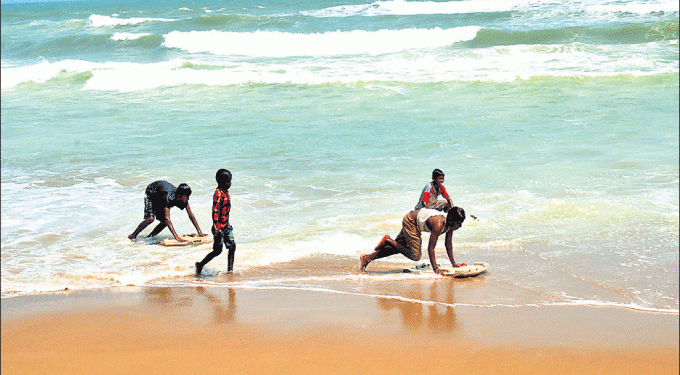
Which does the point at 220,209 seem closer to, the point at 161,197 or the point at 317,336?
the point at 161,197

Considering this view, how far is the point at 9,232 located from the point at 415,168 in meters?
6.30

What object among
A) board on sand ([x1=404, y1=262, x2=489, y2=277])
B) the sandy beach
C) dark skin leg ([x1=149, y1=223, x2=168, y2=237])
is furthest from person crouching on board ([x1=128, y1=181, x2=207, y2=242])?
board on sand ([x1=404, y1=262, x2=489, y2=277])

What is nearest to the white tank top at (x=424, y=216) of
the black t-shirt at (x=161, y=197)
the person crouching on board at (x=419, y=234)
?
the person crouching on board at (x=419, y=234)

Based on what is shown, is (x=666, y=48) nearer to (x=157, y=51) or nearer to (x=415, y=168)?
(x=415, y=168)

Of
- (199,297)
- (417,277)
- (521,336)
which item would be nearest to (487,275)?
(417,277)

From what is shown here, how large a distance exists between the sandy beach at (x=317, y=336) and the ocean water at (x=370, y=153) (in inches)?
17.0

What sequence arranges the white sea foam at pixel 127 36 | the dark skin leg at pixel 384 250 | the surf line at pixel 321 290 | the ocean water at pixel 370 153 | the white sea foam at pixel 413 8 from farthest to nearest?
the white sea foam at pixel 127 36 → the white sea foam at pixel 413 8 → the ocean water at pixel 370 153 → the dark skin leg at pixel 384 250 → the surf line at pixel 321 290

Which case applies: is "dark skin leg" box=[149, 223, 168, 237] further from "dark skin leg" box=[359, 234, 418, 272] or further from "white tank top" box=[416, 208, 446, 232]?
"white tank top" box=[416, 208, 446, 232]

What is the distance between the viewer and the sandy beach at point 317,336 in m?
4.56

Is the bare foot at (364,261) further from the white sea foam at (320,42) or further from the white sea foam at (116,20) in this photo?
the white sea foam at (116,20)

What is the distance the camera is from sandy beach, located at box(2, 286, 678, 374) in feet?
15.0

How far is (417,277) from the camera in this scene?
6609 millimetres

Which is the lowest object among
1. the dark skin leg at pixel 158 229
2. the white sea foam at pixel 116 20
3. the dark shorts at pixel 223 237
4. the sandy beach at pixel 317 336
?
the sandy beach at pixel 317 336

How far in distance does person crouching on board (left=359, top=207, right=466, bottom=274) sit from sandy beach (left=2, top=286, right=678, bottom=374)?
918 mm
